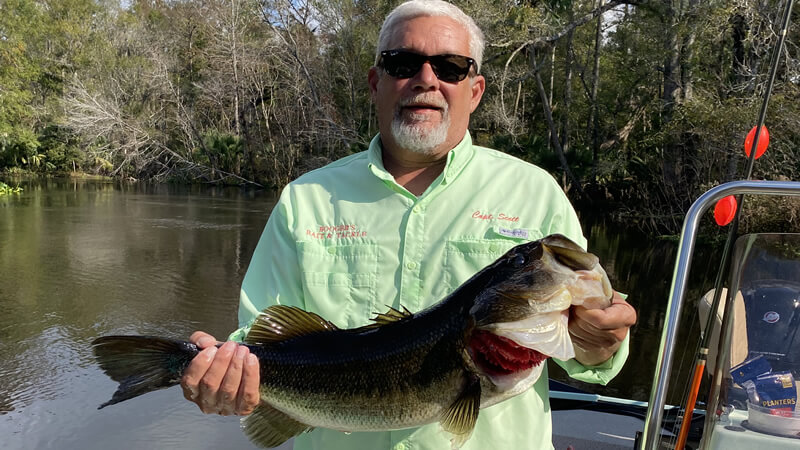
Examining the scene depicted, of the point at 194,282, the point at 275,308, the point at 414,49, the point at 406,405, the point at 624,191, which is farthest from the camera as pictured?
the point at 624,191

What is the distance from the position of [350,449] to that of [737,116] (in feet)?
59.9

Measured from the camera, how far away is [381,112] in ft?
8.41

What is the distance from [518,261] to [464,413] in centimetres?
51

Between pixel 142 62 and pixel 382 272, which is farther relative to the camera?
pixel 142 62

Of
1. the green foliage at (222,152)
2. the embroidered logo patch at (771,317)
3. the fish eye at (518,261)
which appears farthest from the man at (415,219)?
the green foliage at (222,152)

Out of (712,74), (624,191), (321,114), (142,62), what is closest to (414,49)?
(712,74)

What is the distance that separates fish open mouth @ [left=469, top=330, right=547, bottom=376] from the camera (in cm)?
175

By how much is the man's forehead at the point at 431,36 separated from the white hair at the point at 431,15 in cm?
2

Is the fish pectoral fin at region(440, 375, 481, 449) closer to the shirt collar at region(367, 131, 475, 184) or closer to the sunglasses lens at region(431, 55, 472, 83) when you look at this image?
the shirt collar at region(367, 131, 475, 184)

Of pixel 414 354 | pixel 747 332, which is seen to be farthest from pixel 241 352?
pixel 747 332

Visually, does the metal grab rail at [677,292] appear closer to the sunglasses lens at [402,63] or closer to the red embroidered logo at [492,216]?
the red embroidered logo at [492,216]

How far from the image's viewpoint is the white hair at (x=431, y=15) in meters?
2.42

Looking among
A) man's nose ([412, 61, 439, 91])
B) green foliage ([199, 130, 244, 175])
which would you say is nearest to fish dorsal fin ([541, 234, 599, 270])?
man's nose ([412, 61, 439, 91])

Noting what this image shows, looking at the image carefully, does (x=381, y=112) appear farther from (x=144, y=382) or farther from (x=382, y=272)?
(x=144, y=382)
